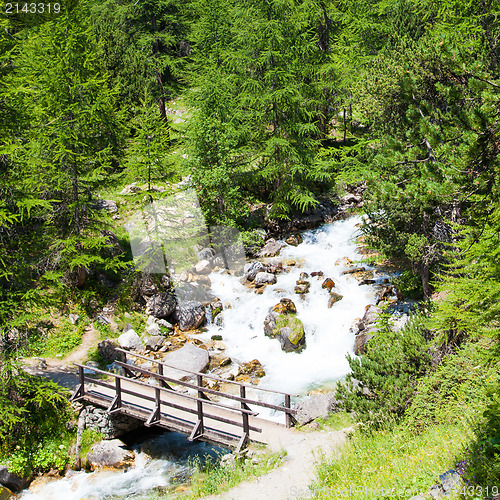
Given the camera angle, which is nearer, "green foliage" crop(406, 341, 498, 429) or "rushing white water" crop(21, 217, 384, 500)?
"green foliage" crop(406, 341, 498, 429)

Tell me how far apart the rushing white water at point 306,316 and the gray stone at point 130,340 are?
3.04 m

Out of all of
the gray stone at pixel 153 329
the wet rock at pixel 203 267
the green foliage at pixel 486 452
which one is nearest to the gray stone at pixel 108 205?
the wet rock at pixel 203 267

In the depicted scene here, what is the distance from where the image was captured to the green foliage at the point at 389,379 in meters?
9.68

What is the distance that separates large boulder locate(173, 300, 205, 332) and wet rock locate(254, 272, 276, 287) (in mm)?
3253

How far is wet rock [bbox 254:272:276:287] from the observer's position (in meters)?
21.0

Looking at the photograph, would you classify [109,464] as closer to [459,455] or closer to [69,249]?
[69,249]

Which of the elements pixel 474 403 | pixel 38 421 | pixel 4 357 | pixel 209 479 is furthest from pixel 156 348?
pixel 474 403

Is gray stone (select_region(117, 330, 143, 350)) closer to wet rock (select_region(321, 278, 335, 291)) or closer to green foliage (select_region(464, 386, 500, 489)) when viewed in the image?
wet rock (select_region(321, 278, 335, 291))

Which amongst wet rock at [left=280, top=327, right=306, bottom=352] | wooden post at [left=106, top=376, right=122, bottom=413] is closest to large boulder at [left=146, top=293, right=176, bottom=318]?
wet rock at [left=280, top=327, right=306, bottom=352]

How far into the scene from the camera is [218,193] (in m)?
24.1

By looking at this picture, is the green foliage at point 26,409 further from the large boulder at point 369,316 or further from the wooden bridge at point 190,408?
the large boulder at point 369,316

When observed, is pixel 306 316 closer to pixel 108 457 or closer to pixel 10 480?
pixel 108 457

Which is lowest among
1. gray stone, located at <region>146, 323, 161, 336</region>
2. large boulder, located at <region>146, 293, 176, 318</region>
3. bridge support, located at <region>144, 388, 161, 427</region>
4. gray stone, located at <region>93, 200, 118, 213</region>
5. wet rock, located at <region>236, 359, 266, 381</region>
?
wet rock, located at <region>236, 359, 266, 381</region>

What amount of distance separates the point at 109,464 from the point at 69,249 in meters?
8.42
